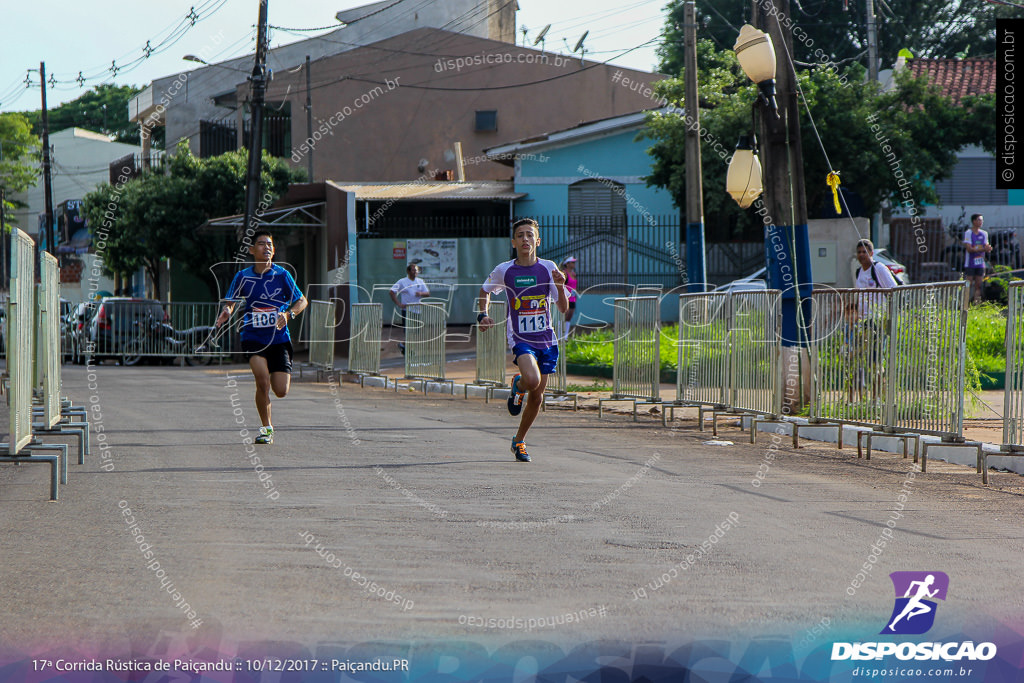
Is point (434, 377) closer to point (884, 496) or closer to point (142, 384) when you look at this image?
point (142, 384)

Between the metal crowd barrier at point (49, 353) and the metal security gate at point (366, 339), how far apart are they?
11.4 meters

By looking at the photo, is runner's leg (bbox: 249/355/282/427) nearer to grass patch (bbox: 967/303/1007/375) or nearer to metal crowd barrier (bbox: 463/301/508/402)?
metal crowd barrier (bbox: 463/301/508/402)

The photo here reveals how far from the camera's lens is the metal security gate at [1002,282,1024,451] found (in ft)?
29.6

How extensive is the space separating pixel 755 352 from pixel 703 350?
3.92ft

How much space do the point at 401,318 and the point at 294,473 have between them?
1456 cm

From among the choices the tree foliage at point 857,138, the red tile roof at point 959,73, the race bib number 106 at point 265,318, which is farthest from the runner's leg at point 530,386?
the red tile roof at point 959,73

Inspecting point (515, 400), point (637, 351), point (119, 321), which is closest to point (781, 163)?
point (637, 351)

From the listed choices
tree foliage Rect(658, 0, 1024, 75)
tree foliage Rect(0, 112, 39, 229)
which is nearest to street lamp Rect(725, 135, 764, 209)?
tree foliage Rect(658, 0, 1024, 75)

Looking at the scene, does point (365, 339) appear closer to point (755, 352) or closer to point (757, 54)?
point (757, 54)

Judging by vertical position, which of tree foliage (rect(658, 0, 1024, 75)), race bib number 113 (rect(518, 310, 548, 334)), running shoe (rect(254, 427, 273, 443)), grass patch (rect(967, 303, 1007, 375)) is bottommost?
running shoe (rect(254, 427, 273, 443))

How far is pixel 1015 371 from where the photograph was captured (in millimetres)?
9055

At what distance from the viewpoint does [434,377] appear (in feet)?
66.1

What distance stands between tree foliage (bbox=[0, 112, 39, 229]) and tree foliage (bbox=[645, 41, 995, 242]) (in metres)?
36.7

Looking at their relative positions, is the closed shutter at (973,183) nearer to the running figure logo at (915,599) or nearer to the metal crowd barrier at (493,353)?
the metal crowd barrier at (493,353)
